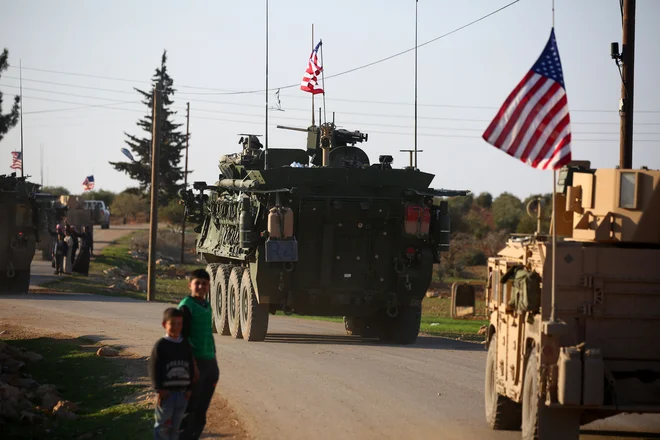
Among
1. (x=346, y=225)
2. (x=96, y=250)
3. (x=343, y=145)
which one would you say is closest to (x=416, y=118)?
(x=343, y=145)

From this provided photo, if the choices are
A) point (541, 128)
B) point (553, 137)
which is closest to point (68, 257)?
point (541, 128)

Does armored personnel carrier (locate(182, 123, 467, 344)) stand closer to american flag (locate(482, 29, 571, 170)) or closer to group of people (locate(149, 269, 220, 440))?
american flag (locate(482, 29, 571, 170))

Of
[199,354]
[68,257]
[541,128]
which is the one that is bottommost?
[68,257]

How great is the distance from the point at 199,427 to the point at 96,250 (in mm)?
47275

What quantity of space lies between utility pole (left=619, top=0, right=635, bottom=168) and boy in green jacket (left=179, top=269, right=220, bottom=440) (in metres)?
10.8

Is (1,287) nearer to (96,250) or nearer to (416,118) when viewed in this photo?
(416,118)

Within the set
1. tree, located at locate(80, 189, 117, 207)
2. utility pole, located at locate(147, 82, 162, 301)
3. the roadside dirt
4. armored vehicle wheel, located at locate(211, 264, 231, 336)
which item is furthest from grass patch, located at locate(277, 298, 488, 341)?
tree, located at locate(80, 189, 117, 207)

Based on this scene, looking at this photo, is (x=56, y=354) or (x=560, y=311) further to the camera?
(x=56, y=354)

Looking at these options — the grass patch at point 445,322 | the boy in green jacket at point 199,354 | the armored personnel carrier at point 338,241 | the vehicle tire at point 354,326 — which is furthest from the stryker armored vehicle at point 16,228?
the boy in green jacket at point 199,354

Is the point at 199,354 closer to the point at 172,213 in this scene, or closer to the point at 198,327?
the point at 198,327

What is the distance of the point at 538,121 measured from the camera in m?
11.5

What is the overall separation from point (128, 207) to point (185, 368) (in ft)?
316

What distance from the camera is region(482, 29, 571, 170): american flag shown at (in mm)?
11430

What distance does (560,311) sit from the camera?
34.1 feet
